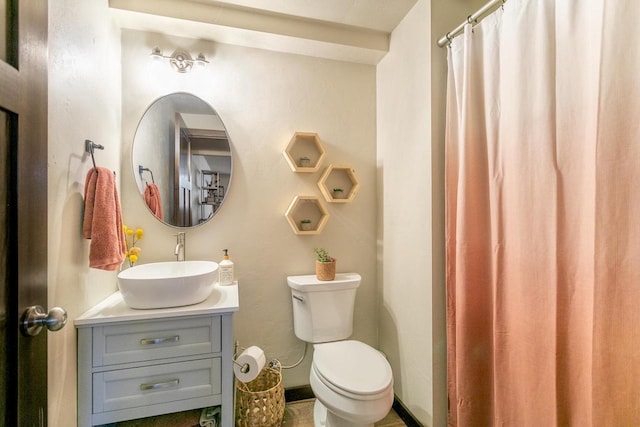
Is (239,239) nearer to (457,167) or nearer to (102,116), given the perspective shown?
(102,116)

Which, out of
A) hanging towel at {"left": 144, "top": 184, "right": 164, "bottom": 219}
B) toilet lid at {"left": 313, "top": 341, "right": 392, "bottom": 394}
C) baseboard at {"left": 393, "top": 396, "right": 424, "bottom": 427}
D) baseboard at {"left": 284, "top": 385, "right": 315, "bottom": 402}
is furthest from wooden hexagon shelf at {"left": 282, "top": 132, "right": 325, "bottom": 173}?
baseboard at {"left": 393, "top": 396, "right": 424, "bottom": 427}

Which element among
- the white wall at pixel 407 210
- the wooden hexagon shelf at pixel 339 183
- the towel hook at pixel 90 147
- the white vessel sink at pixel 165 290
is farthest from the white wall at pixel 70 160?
the white wall at pixel 407 210

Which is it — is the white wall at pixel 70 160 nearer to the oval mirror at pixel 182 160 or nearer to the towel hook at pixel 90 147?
the towel hook at pixel 90 147

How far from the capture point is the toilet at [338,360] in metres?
1.25

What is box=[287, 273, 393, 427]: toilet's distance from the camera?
1.25m

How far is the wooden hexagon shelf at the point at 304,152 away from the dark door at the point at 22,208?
1.20 metres

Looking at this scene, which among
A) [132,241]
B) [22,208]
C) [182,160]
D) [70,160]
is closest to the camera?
[22,208]

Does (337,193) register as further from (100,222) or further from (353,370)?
(100,222)

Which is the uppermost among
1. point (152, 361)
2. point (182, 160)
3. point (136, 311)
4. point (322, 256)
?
point (182, 160)

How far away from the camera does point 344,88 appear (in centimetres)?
198

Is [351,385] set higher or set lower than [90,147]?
lower

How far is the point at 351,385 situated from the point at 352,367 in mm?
148

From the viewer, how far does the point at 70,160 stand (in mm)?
1085

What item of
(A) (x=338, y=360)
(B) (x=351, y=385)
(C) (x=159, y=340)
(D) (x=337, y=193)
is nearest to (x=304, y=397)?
(A) (x=338, y=360)
